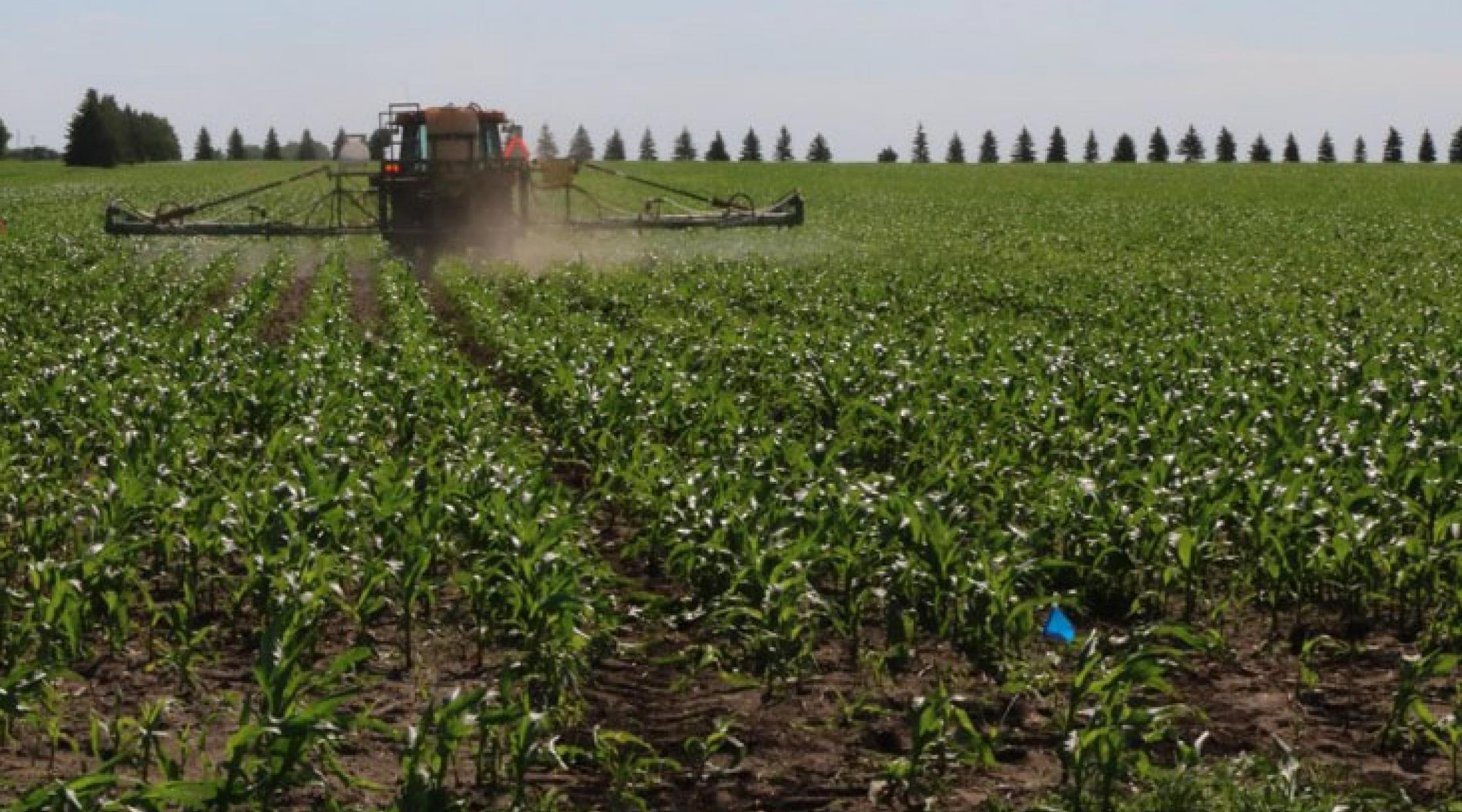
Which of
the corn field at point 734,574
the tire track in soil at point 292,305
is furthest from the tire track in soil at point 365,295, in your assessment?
the corn field at point 734,574

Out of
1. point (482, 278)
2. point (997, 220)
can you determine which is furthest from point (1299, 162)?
point (482, 278)

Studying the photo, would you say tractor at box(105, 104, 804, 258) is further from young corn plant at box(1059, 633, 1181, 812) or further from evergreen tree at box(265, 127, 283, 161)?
evergreen tree at box(265, 127, 283, 161)

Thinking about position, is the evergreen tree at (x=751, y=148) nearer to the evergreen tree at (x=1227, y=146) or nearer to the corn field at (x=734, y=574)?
the evergreen tree at (x=1227, y=146)

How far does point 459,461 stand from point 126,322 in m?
9.27

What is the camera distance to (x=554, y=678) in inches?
254

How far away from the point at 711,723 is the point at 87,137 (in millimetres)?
95751

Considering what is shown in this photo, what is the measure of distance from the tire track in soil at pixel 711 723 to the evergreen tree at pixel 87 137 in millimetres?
93297

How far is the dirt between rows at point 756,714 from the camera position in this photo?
5660mm

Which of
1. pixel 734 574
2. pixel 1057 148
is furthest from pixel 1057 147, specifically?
pixel 734 574

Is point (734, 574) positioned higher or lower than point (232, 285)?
lower

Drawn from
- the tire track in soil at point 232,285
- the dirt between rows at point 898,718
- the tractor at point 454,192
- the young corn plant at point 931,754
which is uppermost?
the tractor at point 454,192

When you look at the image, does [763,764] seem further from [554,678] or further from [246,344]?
[246,344]

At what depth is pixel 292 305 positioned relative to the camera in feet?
72.9

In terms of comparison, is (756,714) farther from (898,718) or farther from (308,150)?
(308,150)
